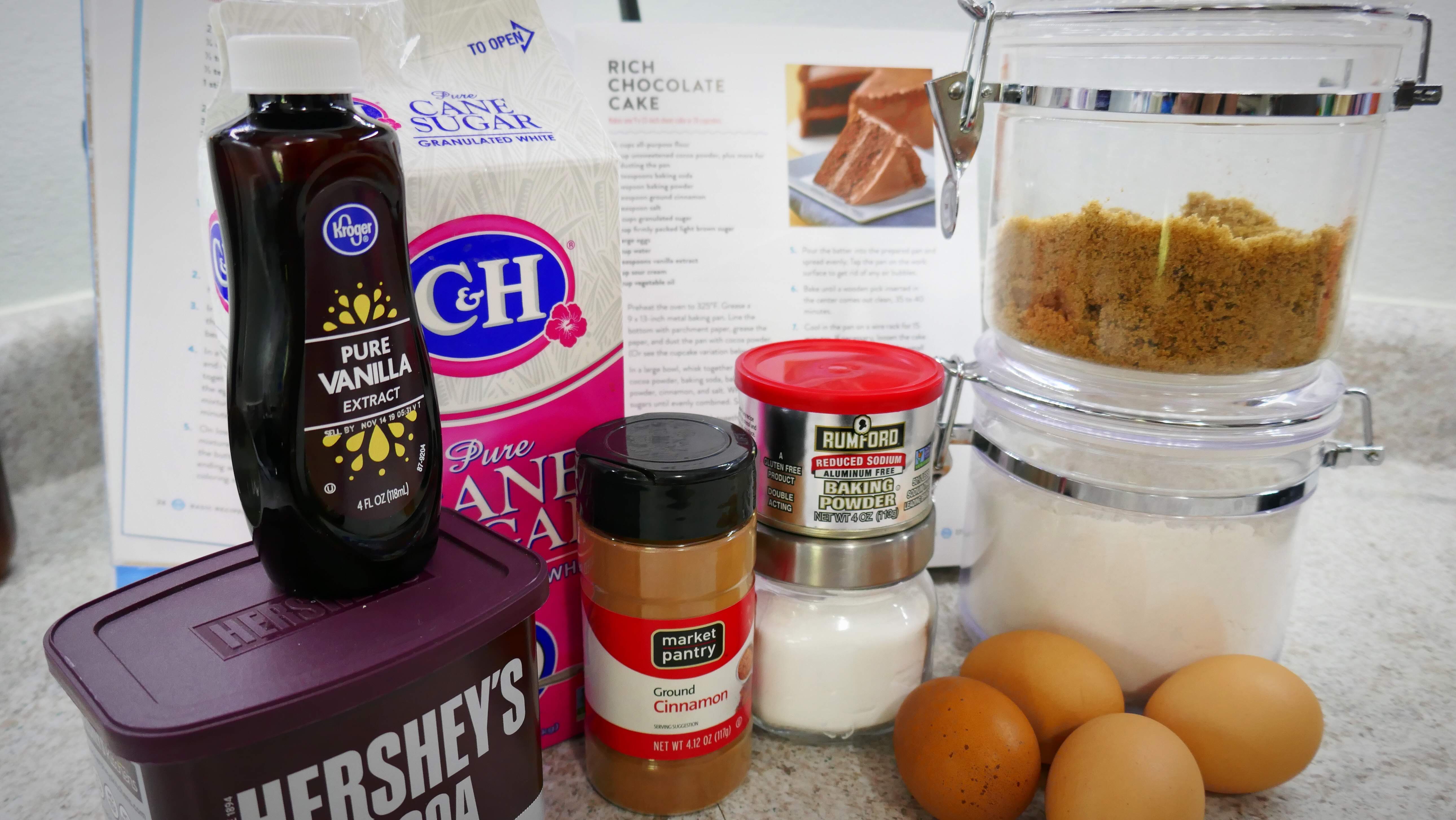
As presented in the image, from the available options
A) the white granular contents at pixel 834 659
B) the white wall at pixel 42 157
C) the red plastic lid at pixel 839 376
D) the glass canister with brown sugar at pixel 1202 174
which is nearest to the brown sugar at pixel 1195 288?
the glass canister with brown sugar at pixel 1202 174

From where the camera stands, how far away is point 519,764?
50cm

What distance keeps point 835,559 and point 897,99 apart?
486 mm

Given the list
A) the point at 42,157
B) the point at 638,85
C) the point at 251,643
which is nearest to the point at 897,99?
the point at 638,85

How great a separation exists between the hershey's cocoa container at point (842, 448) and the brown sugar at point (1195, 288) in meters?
0.11

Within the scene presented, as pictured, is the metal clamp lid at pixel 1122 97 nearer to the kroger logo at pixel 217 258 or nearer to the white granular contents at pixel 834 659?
the white granular contents at pixel 834 659

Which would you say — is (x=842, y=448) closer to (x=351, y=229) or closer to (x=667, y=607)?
(x=667, y=607)

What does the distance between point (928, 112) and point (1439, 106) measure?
557 mm

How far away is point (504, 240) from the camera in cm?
54

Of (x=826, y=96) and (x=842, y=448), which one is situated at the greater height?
(x=826, y=96)

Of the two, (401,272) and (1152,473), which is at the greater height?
(401,272)

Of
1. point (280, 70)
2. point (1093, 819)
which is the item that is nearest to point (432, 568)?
point (280, 70)

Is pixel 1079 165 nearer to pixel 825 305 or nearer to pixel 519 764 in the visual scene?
pixel 825 305

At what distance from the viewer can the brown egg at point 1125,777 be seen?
1.58 feet

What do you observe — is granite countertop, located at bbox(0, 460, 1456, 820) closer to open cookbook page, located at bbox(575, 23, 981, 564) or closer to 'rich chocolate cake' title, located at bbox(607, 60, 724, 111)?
open cookbook page, located at bbox(575, 23, 981, 564)
